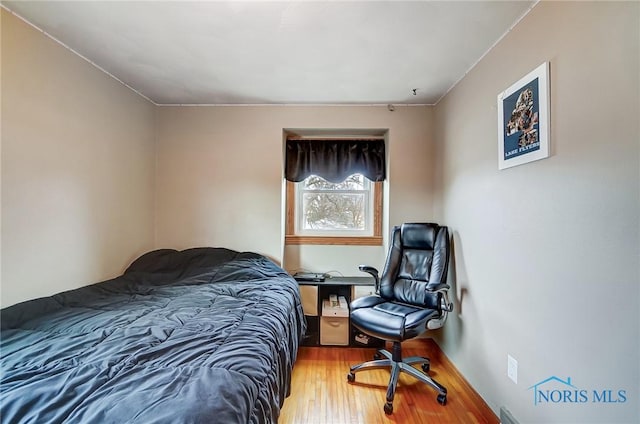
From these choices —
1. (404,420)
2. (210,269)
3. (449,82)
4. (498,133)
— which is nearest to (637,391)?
(404,420)

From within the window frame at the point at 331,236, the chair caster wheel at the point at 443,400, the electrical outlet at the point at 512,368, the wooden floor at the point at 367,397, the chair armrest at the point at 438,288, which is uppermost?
the window frame at the point at 331,236

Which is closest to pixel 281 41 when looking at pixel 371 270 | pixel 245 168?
pixel 245 168

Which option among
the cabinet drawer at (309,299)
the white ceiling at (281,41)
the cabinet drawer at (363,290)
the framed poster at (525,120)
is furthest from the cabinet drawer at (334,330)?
the white ceiling at (281,41)

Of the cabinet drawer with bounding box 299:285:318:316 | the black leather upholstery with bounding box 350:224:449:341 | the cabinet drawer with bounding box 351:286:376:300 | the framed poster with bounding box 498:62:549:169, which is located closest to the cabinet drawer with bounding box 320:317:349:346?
the cabinet drawer with bounding box 299:285:318:316

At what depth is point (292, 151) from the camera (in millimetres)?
3129

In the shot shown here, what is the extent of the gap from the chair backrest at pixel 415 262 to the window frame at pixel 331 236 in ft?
1.58

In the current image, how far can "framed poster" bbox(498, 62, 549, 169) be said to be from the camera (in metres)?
1.37

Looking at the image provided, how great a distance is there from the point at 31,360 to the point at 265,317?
0.97 m

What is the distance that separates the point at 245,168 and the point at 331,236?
1.16 m

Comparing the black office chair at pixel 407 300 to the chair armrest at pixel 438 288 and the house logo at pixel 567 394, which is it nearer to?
the chair armrest at pixel 438 288

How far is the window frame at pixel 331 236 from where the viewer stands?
10.1 feet

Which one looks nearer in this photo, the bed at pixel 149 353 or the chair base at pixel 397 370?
the bed at pixel 149 353

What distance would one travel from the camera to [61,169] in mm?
1889

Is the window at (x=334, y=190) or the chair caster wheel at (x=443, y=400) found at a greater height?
the window at (x=334, y=190)
